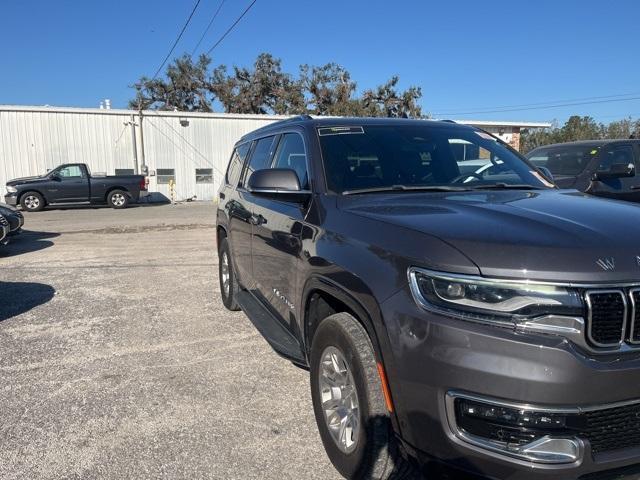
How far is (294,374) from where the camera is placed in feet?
14.0

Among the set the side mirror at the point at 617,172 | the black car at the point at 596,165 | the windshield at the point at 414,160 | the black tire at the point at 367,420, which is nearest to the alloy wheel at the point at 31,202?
the black car at the point at 596,165

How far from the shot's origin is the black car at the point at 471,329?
1.94 meters

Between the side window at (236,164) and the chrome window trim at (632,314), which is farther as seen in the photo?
the side window at (236,164)

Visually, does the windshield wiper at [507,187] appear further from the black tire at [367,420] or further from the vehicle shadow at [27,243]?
the vehicle shadow at [27,243]

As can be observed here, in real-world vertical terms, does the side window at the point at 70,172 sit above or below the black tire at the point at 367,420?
above

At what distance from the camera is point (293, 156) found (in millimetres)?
3980

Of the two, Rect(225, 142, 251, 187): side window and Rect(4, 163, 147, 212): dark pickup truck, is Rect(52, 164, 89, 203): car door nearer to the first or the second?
Rect(4, 163, 147, 212): dark pickup truck

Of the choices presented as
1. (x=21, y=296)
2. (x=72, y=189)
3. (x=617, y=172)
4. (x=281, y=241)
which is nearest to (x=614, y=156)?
(x=617, y=172)

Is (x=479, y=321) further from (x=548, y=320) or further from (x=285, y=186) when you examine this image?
(x=285, y=186)

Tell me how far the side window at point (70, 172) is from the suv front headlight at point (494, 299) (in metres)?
21.8

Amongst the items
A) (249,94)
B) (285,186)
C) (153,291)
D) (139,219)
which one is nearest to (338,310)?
(285,186)

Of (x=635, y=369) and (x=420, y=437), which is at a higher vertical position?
(x=635, y=369)

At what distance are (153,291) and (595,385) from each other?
20.1ft

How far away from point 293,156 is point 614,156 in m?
6.45
